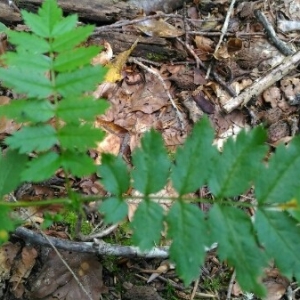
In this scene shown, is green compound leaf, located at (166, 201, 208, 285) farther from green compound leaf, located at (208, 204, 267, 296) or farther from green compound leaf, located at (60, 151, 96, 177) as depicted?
green compound leaf, located at (60, 151, 96, 177)

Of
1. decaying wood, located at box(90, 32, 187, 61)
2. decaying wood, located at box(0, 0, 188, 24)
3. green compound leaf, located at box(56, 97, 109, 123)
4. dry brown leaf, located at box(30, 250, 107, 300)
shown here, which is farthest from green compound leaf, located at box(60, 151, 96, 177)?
decaying wood, located at box(0, 0, 188, 24)

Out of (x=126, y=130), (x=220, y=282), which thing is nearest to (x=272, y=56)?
(x=126, y=130)

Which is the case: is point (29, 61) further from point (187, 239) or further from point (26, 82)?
point (187, 239)

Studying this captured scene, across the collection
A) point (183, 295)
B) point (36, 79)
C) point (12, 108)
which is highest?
point (36, 79)

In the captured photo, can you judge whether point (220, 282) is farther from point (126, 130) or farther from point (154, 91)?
point (154, 91)

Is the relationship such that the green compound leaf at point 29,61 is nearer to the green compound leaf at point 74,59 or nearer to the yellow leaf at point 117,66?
the green compound leaf at point 74,59

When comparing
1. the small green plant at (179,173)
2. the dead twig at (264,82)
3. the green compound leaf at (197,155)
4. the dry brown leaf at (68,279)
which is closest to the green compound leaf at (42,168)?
the small green plant at (179,173)

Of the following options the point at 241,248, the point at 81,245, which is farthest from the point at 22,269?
the point at 241,248
